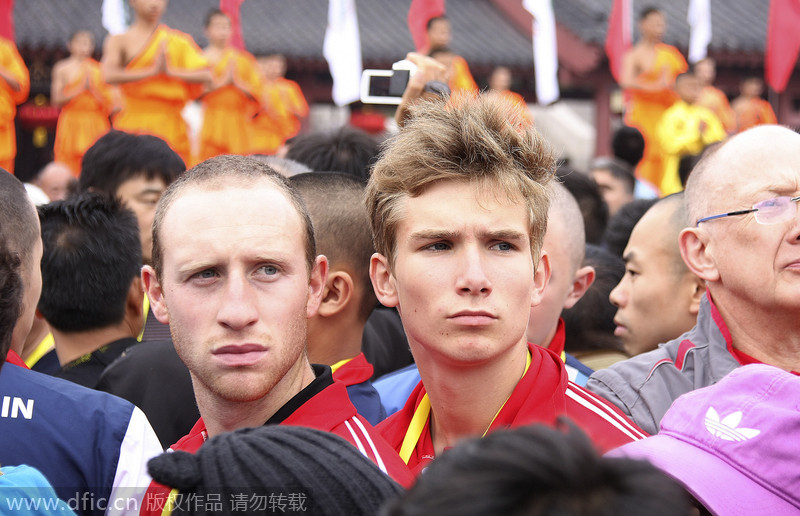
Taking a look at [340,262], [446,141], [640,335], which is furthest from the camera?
[640,335]

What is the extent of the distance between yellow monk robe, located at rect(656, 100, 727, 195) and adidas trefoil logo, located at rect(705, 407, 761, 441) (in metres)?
7.86

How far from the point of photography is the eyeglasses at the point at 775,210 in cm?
236

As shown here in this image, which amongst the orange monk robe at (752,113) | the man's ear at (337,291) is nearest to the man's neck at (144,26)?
the man's ear at (337,291)

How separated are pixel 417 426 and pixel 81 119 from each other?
28.3 ft

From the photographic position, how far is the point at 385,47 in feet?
59.2

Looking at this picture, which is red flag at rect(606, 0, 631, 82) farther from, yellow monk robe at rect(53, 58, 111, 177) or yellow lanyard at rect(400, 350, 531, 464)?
yellow lanyard at rect(400, 350, 531, 464)

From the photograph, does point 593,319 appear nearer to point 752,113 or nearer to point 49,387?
point 49,387

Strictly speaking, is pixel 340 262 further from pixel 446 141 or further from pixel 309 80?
pixel 309 80

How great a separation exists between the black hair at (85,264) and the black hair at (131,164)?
98 cm

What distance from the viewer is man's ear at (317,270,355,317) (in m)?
2.84

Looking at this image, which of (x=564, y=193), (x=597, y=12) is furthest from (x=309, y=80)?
(x=564, y=193)

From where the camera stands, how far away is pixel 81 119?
32.5 feet

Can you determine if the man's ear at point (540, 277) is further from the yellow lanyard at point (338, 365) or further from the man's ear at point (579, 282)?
the man's ear at point (579, 282)

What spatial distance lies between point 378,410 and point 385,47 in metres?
16.1
